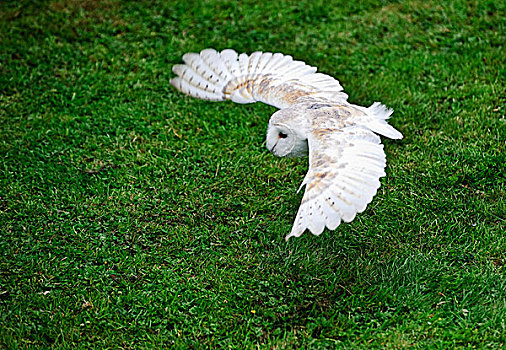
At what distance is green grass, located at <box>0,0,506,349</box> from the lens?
13.1ft

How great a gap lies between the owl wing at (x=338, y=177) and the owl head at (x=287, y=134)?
15cm

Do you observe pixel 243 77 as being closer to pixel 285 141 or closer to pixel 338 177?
pixel 285 141

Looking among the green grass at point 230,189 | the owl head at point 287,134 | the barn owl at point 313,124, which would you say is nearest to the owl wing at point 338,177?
the barn owl at point 313,124

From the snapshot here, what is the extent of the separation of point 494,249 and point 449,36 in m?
3.14

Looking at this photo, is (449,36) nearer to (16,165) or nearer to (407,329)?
(407,329)

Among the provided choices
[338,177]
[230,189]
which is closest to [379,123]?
[338,177]

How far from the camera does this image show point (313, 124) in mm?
4258

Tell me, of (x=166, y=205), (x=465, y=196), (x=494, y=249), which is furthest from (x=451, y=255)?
(x=166, y=205)

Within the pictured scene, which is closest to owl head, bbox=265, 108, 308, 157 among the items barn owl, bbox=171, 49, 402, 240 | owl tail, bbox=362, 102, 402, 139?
barn owl, bbox=171, 49, 402, 240

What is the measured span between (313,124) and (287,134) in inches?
8.4

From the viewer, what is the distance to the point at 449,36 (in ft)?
22.1

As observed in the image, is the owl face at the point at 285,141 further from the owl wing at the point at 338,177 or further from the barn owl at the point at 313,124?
the owl wing at the point at 338,177

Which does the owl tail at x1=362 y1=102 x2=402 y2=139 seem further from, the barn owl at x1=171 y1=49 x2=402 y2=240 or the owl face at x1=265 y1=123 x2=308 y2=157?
the owl face at x1=265 y1=123 x2=308 y2=157

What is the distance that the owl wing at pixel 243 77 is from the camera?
4941mm
